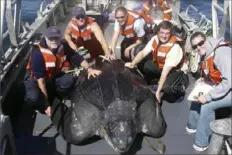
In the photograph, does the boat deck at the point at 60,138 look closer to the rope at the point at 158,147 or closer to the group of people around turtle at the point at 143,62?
the rope at the point at 158,147

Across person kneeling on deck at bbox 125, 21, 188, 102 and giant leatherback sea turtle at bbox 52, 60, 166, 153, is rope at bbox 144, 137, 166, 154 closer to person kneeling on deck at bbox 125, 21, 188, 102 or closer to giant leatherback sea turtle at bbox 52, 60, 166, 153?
giant leatherback sea turtle at bbox 52, 60, 166, 153

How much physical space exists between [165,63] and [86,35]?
5.48 feet

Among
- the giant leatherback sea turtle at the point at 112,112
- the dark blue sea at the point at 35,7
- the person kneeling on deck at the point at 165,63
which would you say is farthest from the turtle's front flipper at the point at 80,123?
the dark blue sea at the point at 35,7

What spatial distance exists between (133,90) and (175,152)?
940 millimetres

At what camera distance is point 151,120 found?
409cm

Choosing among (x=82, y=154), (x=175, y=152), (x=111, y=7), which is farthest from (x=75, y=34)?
(x=111, y=7)

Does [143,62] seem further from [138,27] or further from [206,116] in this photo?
[206,116]

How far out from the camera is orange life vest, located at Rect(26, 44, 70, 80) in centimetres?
423

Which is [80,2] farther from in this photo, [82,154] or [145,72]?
[82,154]

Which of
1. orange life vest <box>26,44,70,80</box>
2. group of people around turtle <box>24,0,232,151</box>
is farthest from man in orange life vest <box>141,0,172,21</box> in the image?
orange life vest <box>26,44,70,80</box>

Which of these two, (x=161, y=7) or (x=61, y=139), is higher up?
(x=161, y=7)

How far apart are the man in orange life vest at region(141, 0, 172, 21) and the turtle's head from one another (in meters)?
4.20

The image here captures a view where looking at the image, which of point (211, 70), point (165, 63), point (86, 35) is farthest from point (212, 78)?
point (86, 35)

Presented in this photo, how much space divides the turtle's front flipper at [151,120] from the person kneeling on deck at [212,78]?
1.57 feet
